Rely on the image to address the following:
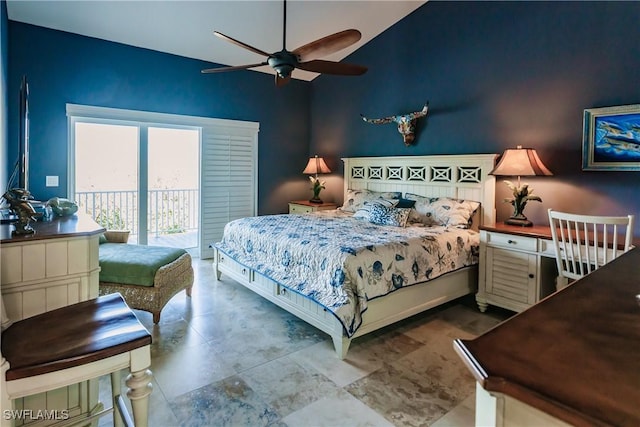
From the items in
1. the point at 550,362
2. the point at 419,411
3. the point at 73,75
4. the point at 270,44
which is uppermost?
the point at 270,44

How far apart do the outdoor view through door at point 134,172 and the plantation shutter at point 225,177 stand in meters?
0.18

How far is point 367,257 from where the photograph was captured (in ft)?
8.96

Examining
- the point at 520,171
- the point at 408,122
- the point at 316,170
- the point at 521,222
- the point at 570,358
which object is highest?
the point at 408,122

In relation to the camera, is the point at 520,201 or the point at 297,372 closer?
the point at 297,372

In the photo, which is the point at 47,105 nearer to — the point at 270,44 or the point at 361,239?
the point at 270,44

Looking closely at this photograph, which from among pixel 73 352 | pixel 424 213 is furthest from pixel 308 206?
pixel 73 352

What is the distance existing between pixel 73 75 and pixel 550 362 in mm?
5177

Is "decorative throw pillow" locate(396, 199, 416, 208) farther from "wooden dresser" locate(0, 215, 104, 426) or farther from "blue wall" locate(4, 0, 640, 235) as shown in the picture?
"wooden dresser" locate(0, 215, 104, 426)

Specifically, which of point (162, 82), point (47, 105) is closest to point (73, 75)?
point (47, 105)

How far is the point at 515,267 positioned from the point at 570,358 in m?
2.81

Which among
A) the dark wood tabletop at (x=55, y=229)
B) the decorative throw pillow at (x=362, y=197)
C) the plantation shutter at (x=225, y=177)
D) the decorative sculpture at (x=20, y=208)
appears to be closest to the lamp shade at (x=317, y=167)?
the decorative throw pillow at (x=362, y=197)

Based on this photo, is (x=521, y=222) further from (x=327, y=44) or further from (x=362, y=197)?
(x=327, y=44)

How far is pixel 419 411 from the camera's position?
2057 mm

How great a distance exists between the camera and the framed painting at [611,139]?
297 cm
